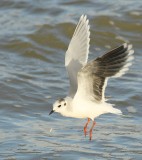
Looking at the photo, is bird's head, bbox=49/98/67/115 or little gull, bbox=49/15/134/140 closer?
little gull, bbox=49/15/134/140

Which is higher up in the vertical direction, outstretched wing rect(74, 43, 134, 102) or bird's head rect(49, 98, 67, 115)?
outstretched wing rect(74, 43, 134, 102)

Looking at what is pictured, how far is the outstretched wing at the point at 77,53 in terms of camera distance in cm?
753

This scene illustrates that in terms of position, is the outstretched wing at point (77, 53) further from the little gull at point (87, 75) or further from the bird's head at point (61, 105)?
the bird's head at point (61, 105)

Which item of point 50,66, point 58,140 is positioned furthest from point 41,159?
point 50,66

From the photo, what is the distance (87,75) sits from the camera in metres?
6.96

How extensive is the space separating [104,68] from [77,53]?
36.0 inches

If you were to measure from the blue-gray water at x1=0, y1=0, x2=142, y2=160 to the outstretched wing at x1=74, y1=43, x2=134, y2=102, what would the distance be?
1.08 metres

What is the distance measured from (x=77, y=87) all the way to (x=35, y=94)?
3.07 metres

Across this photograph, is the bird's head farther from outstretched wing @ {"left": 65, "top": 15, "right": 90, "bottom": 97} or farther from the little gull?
outstretched wing @ {"left": 65, "top": 15, "right": 90, "bottom": 97}

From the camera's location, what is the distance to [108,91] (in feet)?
35.0

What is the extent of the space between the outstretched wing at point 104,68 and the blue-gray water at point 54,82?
3.53 ft

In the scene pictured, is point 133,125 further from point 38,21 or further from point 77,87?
point 38,21

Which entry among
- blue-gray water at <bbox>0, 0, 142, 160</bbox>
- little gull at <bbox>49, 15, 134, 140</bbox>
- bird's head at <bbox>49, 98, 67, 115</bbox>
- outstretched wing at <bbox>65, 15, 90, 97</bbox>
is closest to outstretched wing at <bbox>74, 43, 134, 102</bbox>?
little gull at <bbox>49, 15, 134, 140</bbox>

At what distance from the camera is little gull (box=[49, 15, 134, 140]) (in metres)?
6.86
